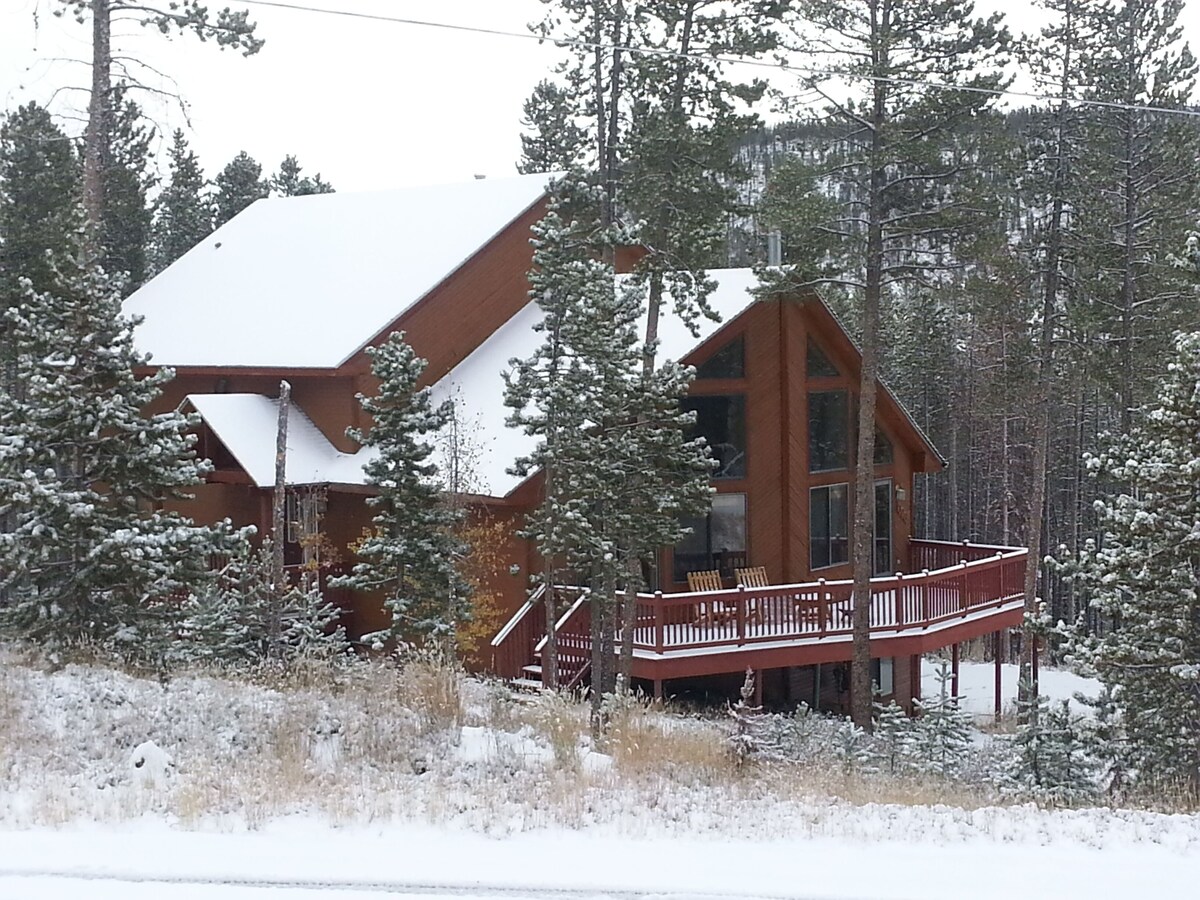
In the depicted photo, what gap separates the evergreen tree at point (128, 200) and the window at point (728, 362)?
16003 millimetres

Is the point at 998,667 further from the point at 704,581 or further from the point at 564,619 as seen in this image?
the point at 564,619

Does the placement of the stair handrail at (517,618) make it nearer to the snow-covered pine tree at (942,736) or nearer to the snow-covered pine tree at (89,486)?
the snow-covered pine tree at (89,486)

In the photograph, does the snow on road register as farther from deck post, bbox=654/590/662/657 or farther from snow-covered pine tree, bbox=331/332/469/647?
deck post, bbox=654/590/662/657

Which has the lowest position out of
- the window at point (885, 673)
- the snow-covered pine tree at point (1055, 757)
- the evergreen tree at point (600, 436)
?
the window at point (885, 673)

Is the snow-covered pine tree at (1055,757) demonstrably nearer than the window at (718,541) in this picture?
Yes

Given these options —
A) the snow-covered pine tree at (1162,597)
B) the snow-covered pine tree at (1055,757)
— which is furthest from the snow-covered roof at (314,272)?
the snow-covered pine tree at (1162,597)

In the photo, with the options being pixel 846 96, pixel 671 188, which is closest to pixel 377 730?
pixel 671 188

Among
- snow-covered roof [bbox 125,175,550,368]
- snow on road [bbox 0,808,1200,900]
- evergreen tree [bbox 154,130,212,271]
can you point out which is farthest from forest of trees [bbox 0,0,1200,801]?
evergreen tree [bbox 154,130,212,271]

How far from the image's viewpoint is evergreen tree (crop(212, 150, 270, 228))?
39844mm

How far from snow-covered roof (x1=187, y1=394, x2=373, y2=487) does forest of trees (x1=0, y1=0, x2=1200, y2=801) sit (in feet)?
3.14

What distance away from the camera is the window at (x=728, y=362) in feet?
62.5

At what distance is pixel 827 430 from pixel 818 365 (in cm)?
107

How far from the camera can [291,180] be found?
143 feet

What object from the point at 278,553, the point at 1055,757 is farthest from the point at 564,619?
the point at 1055,757
